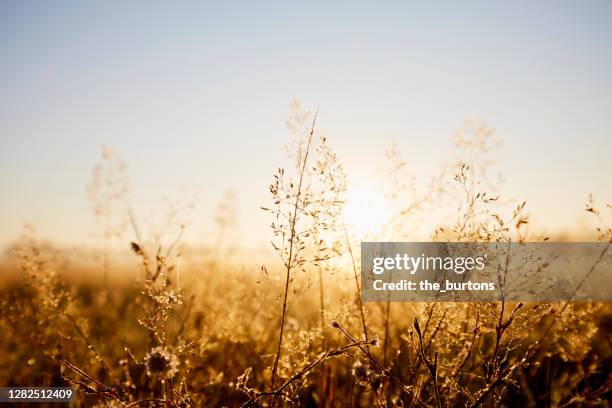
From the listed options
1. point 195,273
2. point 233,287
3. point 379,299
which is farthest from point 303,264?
point 195,273

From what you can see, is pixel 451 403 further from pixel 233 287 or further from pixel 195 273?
pixel 195 273

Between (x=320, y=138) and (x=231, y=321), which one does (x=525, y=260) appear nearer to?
(x=320, y=138)

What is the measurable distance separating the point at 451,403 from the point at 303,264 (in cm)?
84

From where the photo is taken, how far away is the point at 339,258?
2.12m

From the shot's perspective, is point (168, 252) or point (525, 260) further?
point (168, 252)

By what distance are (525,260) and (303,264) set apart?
0.83 meters

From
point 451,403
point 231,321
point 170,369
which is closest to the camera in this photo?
point 170,369

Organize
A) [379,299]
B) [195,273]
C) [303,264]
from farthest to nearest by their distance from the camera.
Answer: [195,273], [379,299], [303,264]

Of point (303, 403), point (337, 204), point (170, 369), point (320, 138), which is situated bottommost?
point (303, 403)

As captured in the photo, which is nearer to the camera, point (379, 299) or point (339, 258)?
point (339, 258)

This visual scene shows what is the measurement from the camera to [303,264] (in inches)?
72.3

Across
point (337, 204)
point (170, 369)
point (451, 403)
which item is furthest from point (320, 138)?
point (451, 403)

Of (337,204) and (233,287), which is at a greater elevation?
(337,204)

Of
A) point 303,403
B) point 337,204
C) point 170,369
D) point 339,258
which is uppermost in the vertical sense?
point 337,204
